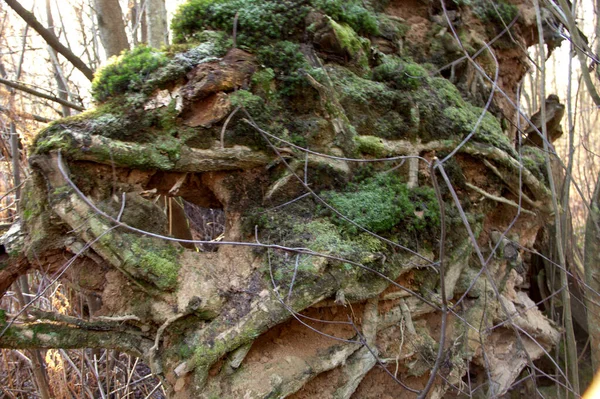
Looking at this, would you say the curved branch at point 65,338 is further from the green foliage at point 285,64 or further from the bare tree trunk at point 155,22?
the bare tree trunk at point 155,22

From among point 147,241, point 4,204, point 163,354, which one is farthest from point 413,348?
point 4,204

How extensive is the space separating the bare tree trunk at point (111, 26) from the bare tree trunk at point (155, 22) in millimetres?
291

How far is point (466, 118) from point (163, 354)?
3290mm

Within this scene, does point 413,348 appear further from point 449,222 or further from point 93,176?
point 93,176

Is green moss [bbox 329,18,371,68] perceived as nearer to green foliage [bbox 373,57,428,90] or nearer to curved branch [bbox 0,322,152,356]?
green foliage [bbox 373,57,428,90]

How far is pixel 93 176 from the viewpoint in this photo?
112 inches

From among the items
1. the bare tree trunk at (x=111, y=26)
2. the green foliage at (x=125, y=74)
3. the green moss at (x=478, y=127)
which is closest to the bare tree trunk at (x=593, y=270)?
the green moss at (x=478, y=127)

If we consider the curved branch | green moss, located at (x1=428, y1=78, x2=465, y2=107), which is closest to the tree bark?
the curved branch

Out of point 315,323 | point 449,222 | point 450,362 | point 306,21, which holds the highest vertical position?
point 306,21

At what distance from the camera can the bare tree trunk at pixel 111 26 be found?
15.2ft

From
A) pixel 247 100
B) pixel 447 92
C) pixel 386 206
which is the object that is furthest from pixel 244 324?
pixel 447 92

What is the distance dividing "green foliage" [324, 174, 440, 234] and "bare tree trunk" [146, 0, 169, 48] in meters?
2.95

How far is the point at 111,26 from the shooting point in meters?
4.67

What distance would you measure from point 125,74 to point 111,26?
200cm
